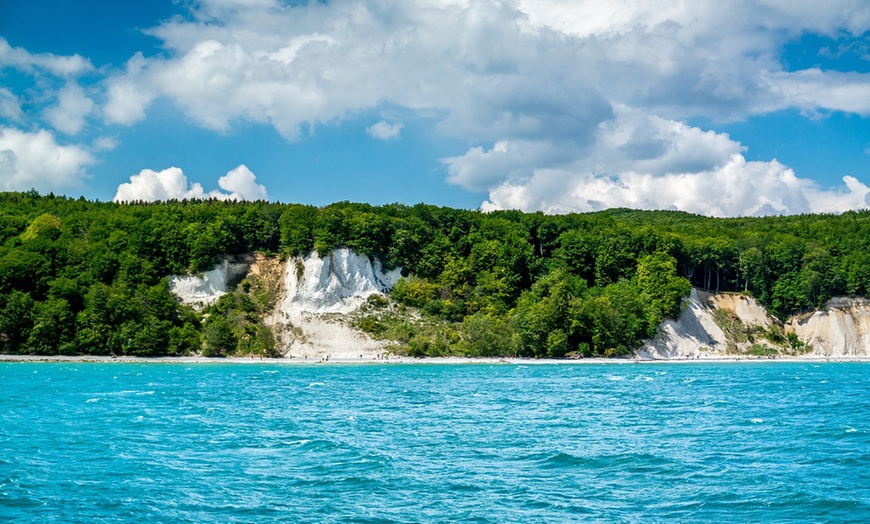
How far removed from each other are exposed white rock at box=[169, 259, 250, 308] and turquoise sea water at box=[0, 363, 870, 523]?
60.0 metres

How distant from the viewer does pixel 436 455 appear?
31922 mm

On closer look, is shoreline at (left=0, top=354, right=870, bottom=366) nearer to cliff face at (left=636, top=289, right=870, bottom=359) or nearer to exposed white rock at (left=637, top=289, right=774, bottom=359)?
exposed white rock at (left=637, top=289, right=774, bottom=359)

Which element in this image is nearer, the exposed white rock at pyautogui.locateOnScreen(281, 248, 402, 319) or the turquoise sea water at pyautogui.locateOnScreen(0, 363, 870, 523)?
the turquoise sea water at pyautogui.locateOnScreen(0, 363, 870, 523)

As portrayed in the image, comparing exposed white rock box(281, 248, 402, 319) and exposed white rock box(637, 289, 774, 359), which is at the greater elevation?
exposed white rock box(281, 248, 402, 319)

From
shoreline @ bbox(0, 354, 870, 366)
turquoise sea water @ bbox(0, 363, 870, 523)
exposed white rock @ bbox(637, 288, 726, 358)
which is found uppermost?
exposed white rock @ bbox(637, 288, 726, 358)

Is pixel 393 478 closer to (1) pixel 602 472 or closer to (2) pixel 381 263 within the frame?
(1) pixel 602 472

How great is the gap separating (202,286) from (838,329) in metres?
105

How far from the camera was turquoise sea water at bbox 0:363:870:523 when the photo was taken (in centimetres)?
2353

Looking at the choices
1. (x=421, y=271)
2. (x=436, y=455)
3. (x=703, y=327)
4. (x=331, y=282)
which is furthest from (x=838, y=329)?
(x=436, y=455)

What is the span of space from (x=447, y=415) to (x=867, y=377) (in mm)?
54480

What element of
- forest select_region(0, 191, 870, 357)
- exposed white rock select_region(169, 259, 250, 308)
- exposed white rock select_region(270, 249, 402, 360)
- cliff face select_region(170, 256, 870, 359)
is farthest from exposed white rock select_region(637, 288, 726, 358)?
exposed white rock select_region(169, 259, 250, 308)

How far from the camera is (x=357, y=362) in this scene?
10294 centimetres

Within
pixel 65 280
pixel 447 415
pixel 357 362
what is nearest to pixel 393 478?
pixel 447 415

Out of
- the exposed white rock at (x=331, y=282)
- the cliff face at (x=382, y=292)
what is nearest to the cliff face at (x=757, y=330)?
the cliff face at (x=382, y=292)
